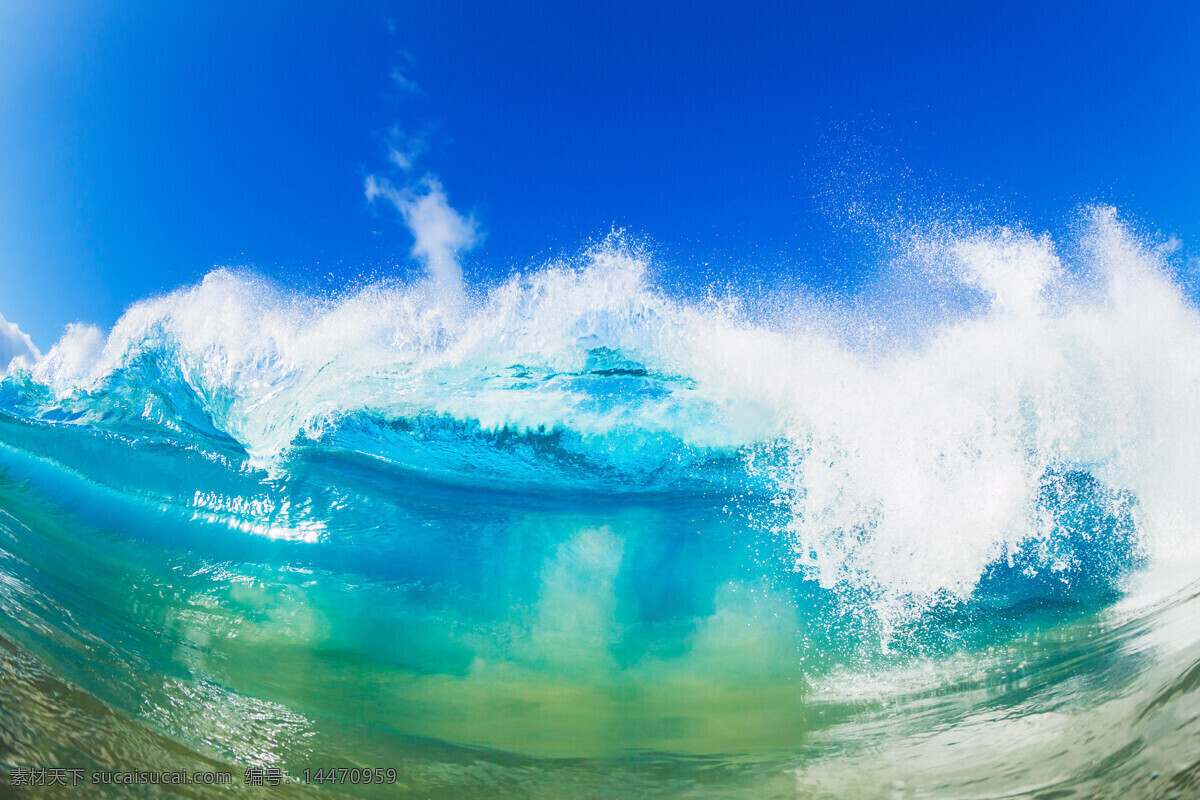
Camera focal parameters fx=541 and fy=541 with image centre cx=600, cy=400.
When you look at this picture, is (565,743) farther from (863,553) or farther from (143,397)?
(143,397)

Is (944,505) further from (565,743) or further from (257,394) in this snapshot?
(257,394)

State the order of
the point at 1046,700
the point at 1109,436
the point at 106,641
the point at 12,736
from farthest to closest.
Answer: the point at 1109,436
the point at 106,641
the point at 1046,700
the point at 12,736

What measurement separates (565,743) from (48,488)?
6424 mm

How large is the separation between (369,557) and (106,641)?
5.97 feet

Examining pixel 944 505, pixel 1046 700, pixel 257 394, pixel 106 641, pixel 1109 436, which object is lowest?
pixel 1046 700

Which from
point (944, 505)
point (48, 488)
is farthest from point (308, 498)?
point (944, 505)

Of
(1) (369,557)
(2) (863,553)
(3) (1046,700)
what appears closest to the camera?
(3) (1046,700)

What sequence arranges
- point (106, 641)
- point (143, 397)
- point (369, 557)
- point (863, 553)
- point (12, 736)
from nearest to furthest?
point (12, 736), point (106, 641), point (863, 553), point (369, 557), point (143, 397)

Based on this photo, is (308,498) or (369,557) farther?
(308,498)

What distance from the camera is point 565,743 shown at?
3.38 m

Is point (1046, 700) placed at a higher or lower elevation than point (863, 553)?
lower

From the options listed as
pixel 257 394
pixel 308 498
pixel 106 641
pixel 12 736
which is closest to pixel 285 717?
pixel 12 736

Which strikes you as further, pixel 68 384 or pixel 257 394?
pixel 68 384

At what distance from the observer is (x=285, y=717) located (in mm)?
3439
